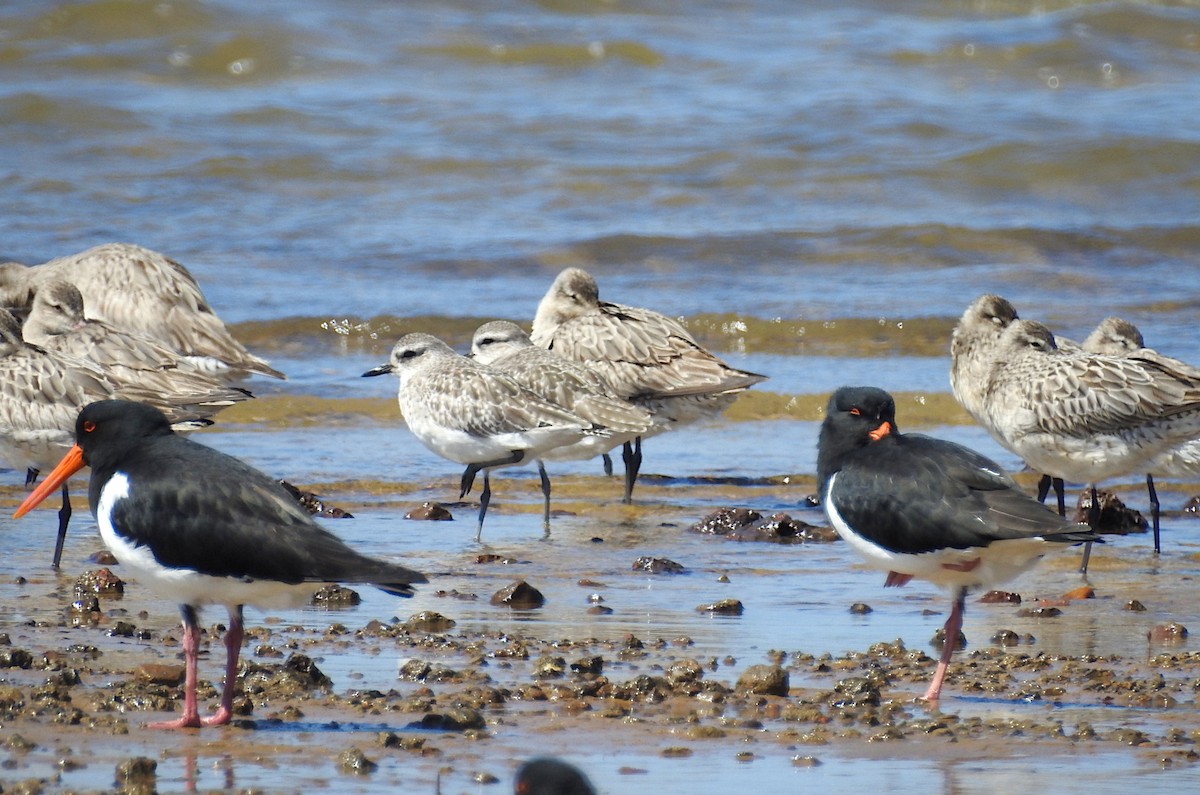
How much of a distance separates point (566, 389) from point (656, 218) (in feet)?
A: 30.5

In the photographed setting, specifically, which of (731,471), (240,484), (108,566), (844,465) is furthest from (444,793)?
(731,471)

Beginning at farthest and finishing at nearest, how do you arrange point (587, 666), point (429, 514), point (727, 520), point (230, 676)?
point (429, 514) → point (727, 520) → point (587, 666) → point (230, 676)

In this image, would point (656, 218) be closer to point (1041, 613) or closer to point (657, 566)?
point (657, 566)

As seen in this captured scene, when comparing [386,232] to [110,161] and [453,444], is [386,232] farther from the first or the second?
[453,444]

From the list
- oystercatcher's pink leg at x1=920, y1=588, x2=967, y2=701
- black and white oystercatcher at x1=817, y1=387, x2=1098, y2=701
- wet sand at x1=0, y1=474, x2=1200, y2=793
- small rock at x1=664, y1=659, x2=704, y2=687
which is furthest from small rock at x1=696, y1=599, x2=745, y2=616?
small rock at x1=664, y1=659, x2=704, y2=687

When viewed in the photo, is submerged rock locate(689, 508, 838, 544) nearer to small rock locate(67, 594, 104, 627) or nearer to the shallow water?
the shallow water

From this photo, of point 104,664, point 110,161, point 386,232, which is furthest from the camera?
point 110,161

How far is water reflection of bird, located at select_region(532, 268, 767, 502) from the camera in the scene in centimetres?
1072

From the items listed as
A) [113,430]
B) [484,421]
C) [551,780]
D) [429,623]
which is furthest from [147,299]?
[551,780]

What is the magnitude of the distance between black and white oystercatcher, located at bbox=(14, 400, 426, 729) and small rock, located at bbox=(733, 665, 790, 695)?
1.17 meters

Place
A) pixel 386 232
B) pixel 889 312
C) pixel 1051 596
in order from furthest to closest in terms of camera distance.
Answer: pixel 386 232 → pixel 889 312 → pixel 1051 596

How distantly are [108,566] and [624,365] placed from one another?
4172 mm

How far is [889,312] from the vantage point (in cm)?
1526

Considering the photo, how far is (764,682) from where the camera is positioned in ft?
18.1
